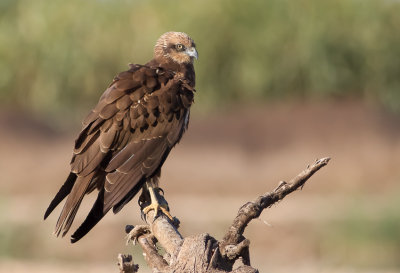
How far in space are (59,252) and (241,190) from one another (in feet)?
11.1

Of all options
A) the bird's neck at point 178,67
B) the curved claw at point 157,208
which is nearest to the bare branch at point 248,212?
the curved claw at point 157,208

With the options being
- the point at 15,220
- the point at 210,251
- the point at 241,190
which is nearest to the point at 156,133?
the point at 210,251

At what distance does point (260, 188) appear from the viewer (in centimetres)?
1806

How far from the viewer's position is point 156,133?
6.75 m

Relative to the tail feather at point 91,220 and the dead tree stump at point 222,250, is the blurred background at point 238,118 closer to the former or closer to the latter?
the tail feather at point 91,220

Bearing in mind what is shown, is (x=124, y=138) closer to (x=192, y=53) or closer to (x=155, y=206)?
(x=155, y=206)

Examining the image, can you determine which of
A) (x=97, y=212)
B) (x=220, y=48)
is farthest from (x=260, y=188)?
(x=97, y=212)

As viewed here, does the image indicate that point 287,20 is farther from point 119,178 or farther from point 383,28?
point 119,178

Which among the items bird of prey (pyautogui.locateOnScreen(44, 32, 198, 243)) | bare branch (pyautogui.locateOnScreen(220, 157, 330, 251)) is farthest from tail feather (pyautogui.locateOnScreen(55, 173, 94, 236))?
bare branch (pyautogui.locateOnScreen(220, 157, 330, 251))

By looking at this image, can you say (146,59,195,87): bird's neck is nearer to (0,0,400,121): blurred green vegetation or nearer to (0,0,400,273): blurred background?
(0,0,400,273): blurred background

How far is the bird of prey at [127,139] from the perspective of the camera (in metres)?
6.04

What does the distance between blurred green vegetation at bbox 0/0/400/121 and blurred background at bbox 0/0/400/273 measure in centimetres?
3

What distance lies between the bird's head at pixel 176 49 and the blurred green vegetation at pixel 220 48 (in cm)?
1241

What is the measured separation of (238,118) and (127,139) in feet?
43.3
